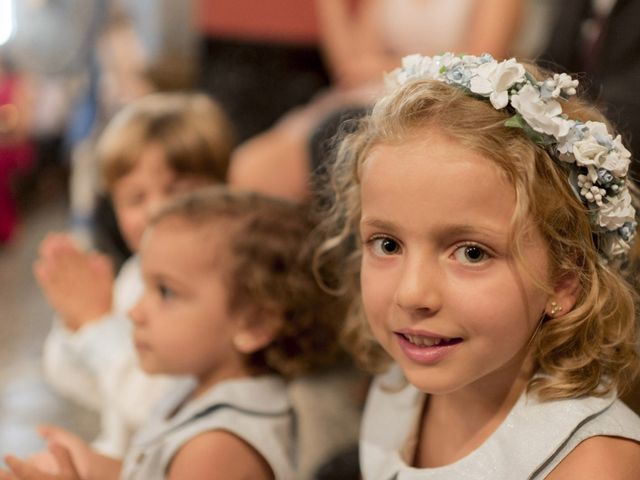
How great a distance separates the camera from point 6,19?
3135mm

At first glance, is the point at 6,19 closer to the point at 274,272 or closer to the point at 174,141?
the point at 174,141

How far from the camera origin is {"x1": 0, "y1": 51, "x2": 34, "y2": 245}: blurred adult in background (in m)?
3.28

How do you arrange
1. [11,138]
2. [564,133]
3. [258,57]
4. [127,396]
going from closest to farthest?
[564,133], [127,396], [258,57], [11,138]

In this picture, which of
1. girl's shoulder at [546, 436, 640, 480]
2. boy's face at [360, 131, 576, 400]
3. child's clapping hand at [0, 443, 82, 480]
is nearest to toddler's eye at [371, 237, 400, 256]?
boy's face at [360, 131, 576, 400]

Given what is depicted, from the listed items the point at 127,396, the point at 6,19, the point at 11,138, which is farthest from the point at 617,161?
the point at 11,138

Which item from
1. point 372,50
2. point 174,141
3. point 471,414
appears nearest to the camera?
point 471,414

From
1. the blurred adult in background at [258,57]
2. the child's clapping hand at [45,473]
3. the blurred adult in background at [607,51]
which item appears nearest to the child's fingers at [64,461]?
the child's clapping hand at [45,473]

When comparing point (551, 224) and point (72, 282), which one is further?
point (72, 282)

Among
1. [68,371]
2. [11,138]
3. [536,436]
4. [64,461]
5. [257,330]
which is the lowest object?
[11,138]

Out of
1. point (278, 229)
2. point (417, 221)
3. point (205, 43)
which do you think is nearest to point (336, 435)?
point (278, 229)

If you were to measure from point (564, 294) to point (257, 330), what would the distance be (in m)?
0.48

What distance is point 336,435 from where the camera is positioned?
1.51 metres

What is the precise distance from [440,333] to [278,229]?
17.9 inches

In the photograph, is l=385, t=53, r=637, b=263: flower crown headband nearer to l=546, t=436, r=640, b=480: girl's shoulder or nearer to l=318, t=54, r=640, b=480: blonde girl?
l=318, t=54, r=640, b=480: blonde girl
